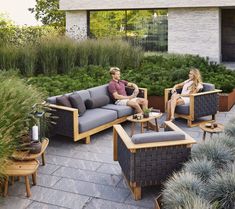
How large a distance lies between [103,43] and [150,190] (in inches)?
334

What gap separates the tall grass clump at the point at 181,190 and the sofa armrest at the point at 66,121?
2.78 metres

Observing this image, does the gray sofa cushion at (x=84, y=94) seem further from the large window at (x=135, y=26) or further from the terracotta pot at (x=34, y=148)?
the large window at (x=135, y=26)

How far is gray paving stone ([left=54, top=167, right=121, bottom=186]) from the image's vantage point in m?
5.26

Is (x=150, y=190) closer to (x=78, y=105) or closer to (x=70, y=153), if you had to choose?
(x=70, y=153)

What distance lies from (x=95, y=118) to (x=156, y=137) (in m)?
2.51

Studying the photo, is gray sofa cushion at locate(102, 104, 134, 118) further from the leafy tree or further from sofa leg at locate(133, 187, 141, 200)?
the leafy tree

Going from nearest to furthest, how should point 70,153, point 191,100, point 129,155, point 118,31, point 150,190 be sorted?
point 129,155 < point 150,190 < point 70,153 < point 191,100 < point 118,31

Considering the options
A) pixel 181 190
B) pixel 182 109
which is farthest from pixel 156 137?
pixel 182 109

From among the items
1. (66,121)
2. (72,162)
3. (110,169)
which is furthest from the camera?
(66,121)

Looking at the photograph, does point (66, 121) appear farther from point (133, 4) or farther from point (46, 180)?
point (133, 4)

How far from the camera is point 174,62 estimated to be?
43.9 ft

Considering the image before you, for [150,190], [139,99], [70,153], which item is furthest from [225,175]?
[139,99]

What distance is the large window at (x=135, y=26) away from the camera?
19594mm

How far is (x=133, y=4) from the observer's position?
63.8 feet
